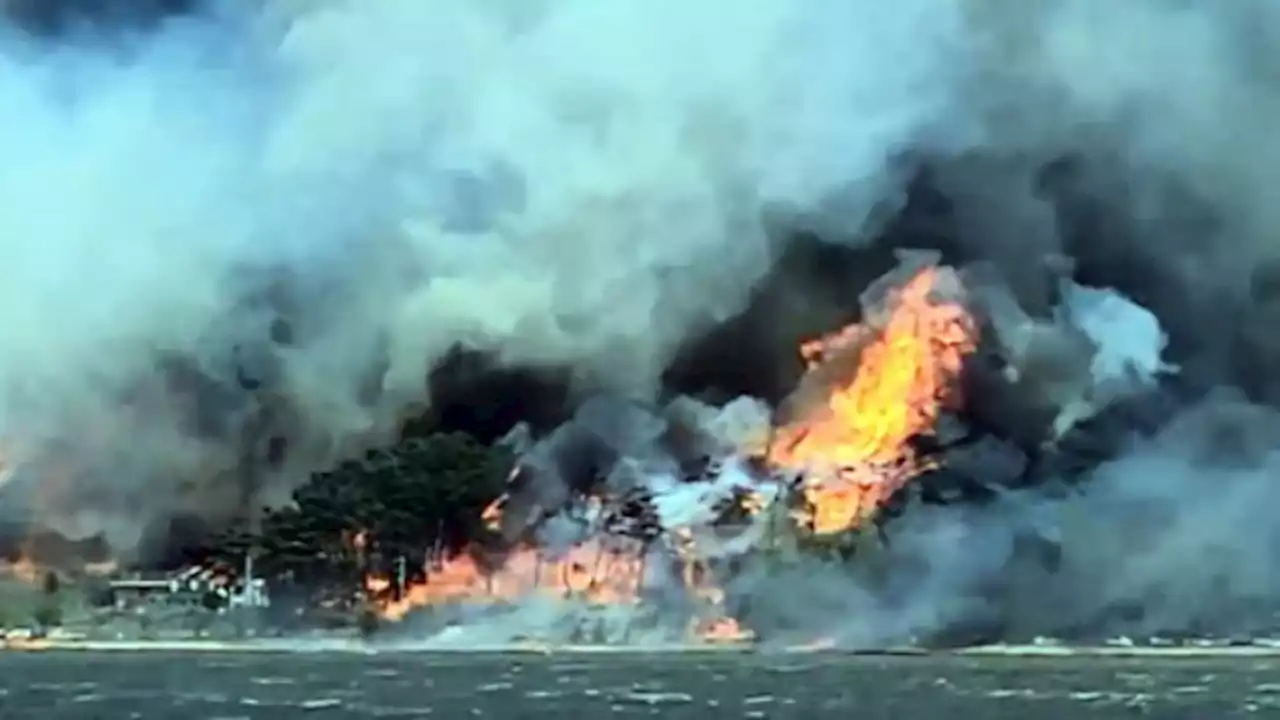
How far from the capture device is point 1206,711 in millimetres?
192375

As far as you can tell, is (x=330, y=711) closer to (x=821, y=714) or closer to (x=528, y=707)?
(x=528, y=707)

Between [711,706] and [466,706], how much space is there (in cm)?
2079

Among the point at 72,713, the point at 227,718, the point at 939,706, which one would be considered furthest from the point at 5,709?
the point at 939,706

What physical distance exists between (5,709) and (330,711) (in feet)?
91.0

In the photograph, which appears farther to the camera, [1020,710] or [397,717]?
[1020,710]

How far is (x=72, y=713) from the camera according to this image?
183 meters

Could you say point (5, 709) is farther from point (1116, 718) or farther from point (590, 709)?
point (1116, 718)

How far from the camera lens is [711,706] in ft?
643

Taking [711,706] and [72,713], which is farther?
[711,706]

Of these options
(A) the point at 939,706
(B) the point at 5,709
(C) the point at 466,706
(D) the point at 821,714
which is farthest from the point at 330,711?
(A) the point at 939,706

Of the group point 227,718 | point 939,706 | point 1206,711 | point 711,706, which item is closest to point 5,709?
point 227,718

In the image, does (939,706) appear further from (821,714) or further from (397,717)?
(397,717)

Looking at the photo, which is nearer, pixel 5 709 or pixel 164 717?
pixel 164 717

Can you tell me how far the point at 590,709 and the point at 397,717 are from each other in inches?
920
